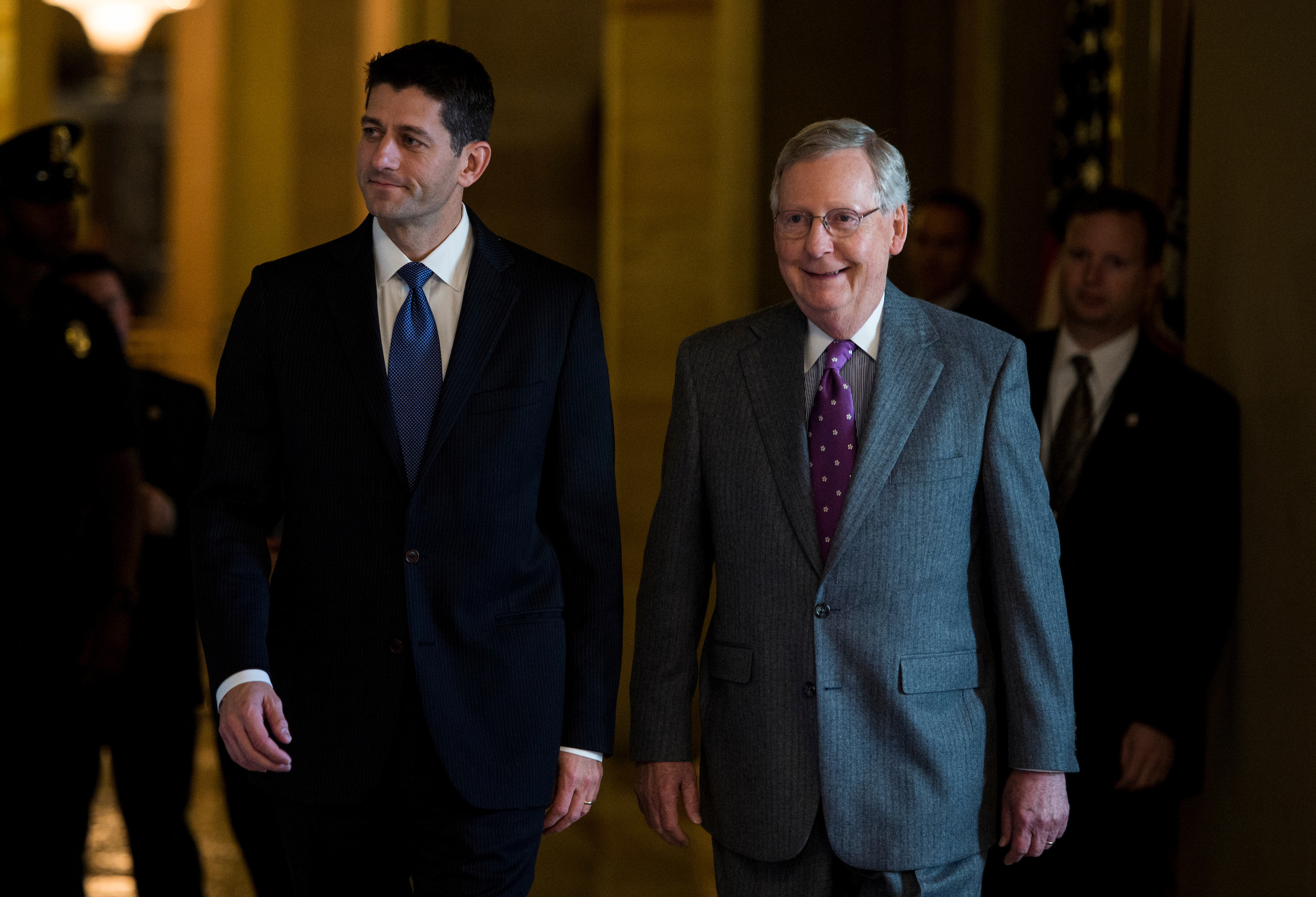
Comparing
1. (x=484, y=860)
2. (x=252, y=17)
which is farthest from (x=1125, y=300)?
(x=252, y=17)

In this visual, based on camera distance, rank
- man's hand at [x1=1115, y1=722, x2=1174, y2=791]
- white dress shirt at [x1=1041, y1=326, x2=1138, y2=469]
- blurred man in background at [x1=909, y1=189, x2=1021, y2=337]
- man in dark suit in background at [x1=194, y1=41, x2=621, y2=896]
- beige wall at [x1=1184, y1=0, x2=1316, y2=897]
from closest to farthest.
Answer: man in dark suit in background at [x1=194, y1=41, x2=621, y2=896] → beige wall at [x1=1184, y1=0, x2=1316, y2=897] → man's hand at [x1=1115, y1=722, x2=1174, y2=791] → white dress shirt at [x1=1041, y1=326, x2=1138, y2=469] → blurred man in background at [x1=909, y1=189, x2=1021, y2=337]

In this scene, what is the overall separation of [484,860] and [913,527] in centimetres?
83

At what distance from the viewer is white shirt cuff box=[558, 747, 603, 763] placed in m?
2.33

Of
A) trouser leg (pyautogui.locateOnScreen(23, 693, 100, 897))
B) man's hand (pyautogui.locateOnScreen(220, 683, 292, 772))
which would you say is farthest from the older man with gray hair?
trouser leg (pyautogui.locateOnScreen(23, 693, 100, 897))

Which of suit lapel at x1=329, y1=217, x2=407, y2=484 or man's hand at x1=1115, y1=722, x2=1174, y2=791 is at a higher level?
suit lapel at x1=329, y1=217, x2=407, y2=484

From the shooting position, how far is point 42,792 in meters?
3.64

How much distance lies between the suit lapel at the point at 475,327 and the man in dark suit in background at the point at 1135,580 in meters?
1.50

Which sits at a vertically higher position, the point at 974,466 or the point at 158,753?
the point at 974,466

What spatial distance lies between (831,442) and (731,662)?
38 cm

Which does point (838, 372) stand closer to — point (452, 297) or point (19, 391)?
point (452, 297)

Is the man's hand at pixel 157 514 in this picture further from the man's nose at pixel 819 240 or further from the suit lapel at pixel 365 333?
the man's nose at pixel 819 240

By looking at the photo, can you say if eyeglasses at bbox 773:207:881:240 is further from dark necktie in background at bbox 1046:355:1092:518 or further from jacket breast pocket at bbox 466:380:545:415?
dark necktie in background at bbox 1046:355:1092:518

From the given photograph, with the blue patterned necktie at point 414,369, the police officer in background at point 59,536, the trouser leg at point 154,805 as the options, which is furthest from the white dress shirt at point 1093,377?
the trouser leg at point 154,805

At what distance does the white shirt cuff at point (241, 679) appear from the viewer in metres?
2.16
